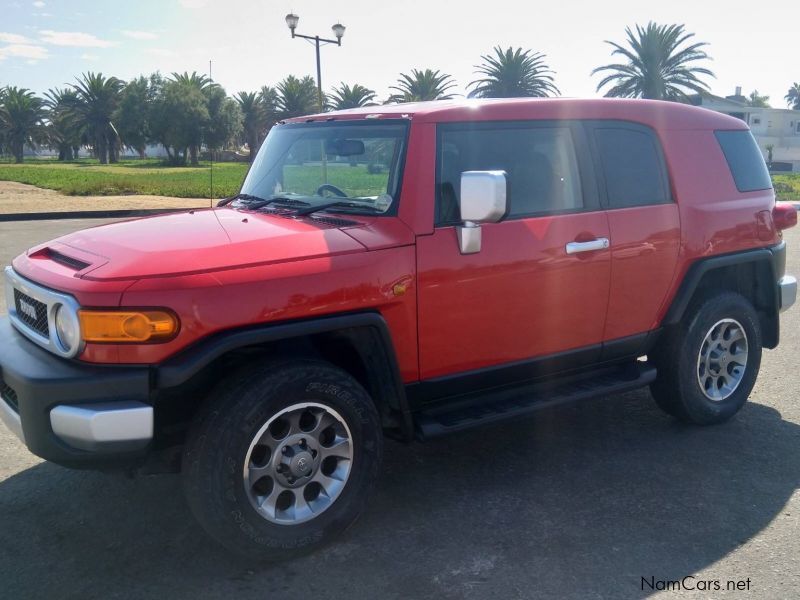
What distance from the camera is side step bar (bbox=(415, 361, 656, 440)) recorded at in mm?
3680

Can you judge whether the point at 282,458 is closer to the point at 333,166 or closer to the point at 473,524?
the point at 473,524

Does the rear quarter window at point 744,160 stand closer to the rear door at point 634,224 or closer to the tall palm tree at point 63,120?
the rear door at point 634,224

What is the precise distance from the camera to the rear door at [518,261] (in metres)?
3.58

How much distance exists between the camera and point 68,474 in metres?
4.09

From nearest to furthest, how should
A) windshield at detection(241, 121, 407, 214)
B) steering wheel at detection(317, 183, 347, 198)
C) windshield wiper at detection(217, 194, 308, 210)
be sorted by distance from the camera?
windshield at detection(241, 121, 407, 214)
steering wheel at detection(317, 183, 347, 198)
windshield wiper at detection(217, 194, 308, 210)

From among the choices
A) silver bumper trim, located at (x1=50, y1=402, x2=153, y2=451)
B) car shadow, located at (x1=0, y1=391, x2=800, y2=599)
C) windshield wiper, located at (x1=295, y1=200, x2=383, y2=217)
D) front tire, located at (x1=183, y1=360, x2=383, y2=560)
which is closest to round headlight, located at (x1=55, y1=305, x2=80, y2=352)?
silver bumper trim, located at (x1=50, y1=402, x2=153, y2=451)

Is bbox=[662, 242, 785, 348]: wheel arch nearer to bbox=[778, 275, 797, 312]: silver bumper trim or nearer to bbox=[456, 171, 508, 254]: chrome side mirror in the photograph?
bbox=[778, 275, 797, 312]: silver bumper trim

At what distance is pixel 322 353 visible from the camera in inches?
141

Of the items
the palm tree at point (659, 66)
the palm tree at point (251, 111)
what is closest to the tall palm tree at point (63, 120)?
the palm tree at point (251, 111)

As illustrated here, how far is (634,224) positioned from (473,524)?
191cm

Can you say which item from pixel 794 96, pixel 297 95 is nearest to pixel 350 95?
pixel 297 95

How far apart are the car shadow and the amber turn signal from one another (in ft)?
3.35

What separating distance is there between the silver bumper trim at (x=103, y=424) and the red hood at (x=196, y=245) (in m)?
0.51

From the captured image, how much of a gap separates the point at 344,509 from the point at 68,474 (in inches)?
67.9
